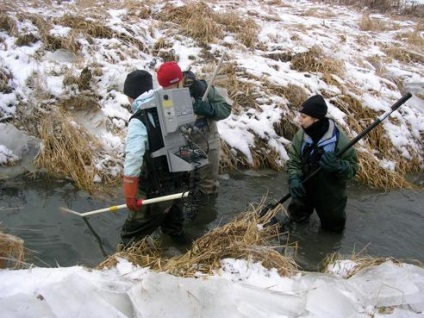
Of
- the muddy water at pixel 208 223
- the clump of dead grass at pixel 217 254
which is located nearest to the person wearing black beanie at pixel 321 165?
the muddy water at pixel 208 223

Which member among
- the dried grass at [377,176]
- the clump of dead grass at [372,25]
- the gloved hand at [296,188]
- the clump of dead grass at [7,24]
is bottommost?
the dried grass at [377,176]

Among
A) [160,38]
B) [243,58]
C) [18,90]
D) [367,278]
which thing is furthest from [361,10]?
[367,278]

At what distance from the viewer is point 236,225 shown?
4.19m

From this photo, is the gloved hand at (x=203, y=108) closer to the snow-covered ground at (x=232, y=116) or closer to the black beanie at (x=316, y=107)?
the black beanie at (x=316, y=107)

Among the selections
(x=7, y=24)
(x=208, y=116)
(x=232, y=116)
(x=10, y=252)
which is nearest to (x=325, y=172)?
(x=208, y=116)

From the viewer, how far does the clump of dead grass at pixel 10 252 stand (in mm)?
3481

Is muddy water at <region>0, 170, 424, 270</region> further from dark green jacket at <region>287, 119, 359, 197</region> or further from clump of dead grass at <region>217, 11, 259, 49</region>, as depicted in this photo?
clump of dead grass at <region>217, 11, 259, 49</region>

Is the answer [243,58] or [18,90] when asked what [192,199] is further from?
[243,58]

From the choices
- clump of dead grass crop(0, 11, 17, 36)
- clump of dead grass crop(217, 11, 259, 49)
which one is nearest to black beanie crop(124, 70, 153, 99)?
clump of dead grass crop(0, 11, 17, 36)

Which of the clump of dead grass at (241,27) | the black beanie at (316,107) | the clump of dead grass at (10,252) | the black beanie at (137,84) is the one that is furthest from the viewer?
the clump of dead grass at (241,27)

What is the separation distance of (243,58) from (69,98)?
146 inches

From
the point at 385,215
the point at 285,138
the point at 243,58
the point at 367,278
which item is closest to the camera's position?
the point at 367,278

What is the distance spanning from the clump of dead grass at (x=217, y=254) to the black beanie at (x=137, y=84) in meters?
1.51

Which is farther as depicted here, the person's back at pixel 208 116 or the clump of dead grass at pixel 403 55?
the clump of dead grass at pixel 403 55
